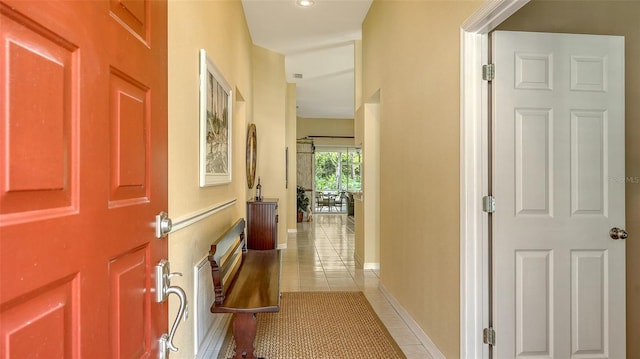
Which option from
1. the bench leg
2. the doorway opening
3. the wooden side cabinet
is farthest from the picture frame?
the doorway opening

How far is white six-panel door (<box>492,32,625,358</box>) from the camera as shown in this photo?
6.49 ft

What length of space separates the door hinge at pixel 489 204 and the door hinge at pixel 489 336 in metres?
0.68

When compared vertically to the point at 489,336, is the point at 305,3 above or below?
above

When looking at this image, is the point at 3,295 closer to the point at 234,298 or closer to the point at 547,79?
the point at 234,298

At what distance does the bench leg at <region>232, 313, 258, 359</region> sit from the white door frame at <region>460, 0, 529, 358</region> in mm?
1297

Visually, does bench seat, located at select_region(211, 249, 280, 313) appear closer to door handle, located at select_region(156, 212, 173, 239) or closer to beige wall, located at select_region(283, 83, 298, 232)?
door handle, located at select_region(156, 212, 173, 239)

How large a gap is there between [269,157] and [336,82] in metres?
2.49

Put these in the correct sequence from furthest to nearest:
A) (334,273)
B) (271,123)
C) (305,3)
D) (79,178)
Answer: (271,123) < (334,273) < (305,3) < (79,178)

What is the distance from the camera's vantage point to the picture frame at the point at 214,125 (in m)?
2.23

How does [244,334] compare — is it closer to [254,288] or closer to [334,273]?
[254,288]

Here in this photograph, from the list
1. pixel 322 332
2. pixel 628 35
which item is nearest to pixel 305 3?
pixel 628 35

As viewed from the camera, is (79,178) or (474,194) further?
(474,194)

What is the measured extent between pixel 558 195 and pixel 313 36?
158 inches

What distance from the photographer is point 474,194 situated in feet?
6.51
